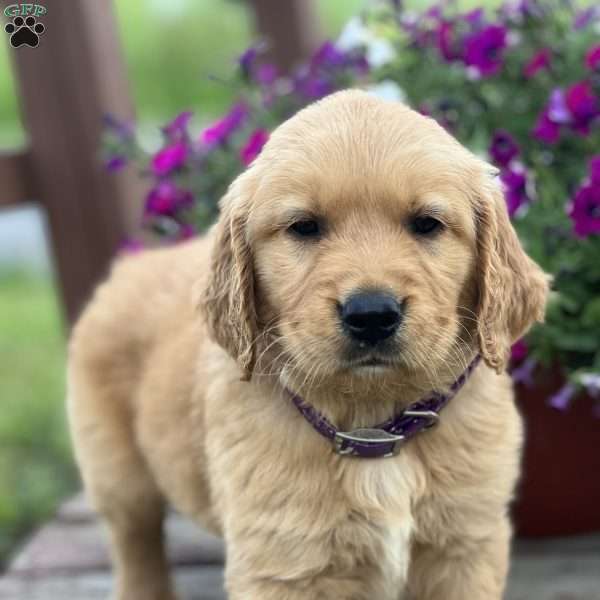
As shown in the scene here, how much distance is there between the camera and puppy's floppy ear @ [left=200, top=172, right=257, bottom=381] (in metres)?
2.60

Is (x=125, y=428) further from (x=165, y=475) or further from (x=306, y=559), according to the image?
(x=306, y=559)

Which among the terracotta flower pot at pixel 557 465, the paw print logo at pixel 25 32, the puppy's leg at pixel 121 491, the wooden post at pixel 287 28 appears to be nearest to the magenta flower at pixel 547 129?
the terracotta flower pot at pixel 557 465

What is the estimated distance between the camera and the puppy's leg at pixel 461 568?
107 inches

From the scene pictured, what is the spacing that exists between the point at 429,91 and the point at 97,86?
154 cm

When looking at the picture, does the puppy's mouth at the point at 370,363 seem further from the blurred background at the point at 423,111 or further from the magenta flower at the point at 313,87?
the magenta flower at the point at 313,87

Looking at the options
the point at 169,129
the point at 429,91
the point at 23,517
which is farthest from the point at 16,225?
the point at 429,91

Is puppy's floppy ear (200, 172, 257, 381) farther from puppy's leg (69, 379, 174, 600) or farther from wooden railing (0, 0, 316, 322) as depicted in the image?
wooden railing (0, 0, 316, 322)

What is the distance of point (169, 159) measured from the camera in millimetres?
4133

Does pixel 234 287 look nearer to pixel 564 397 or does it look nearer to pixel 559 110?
pixel 564 397

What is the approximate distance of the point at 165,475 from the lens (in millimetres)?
3262

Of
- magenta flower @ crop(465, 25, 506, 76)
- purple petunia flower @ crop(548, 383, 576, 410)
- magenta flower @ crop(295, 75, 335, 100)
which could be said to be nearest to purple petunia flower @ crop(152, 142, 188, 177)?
magenta flower @ crop(295, 75, 335, 100)

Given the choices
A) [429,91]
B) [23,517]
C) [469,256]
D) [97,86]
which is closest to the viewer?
[469,256]

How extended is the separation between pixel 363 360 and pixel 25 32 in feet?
9.51

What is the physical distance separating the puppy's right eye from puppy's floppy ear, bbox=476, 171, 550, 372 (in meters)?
0.41
